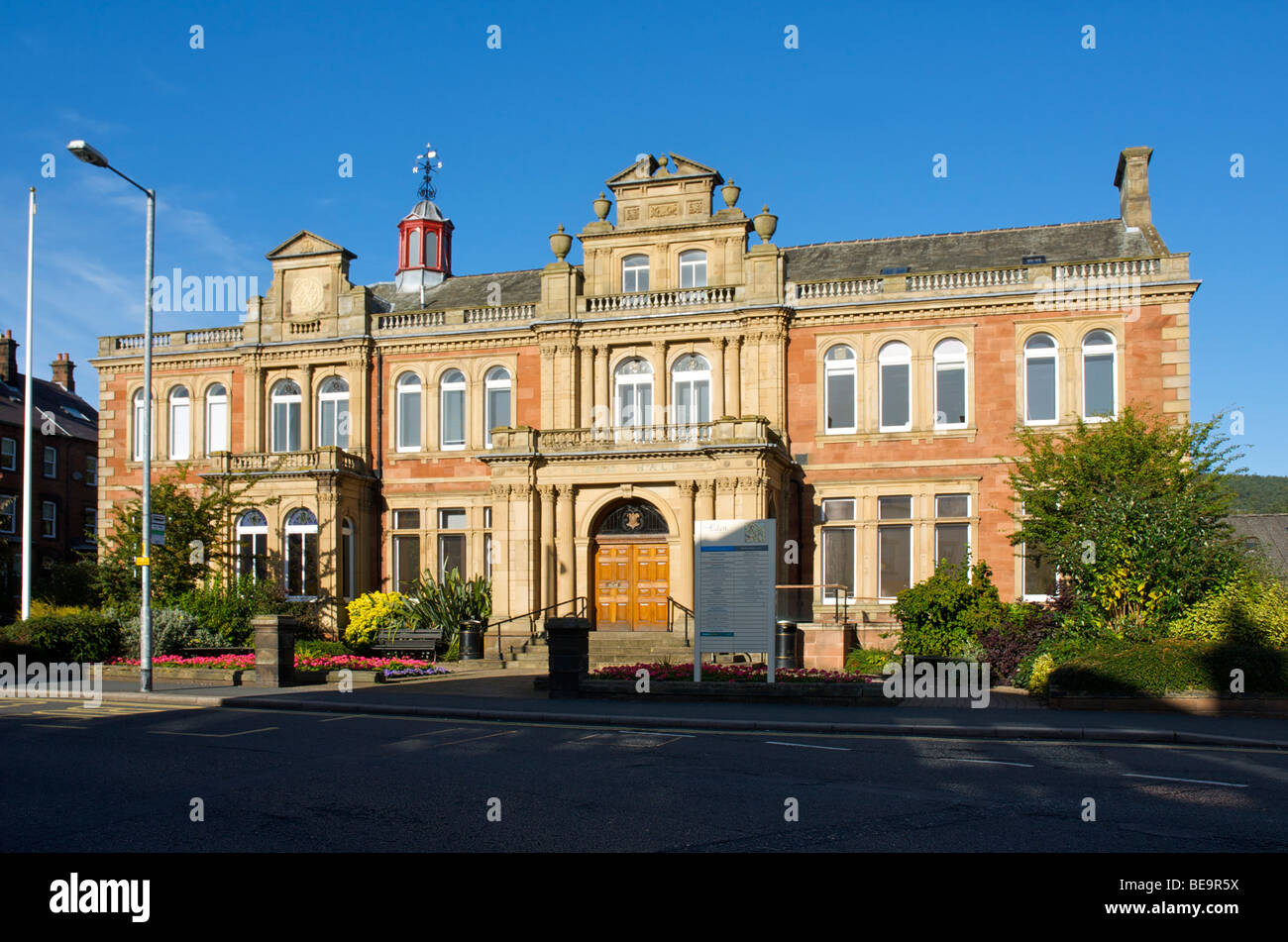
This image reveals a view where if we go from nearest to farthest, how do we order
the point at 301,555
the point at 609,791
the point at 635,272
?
the point at 609,791
the point at 635,272
the point at 301,555

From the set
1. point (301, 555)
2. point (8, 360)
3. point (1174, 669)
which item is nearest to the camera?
point (1174, 669)

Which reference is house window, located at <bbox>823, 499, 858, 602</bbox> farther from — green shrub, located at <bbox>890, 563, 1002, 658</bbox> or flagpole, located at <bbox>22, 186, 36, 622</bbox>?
flagpole, located at <bbox>22, 186, 36, 622</bbox>

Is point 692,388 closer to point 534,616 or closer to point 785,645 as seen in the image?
point 534,616

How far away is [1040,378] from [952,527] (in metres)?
4.74

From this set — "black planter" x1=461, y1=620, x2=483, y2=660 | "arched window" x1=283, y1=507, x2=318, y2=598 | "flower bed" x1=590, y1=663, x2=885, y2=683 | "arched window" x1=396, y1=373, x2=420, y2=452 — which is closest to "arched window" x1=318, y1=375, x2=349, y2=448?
"arched window" x1=396, y1=373, x2=420, y2=452

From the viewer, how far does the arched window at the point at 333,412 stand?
1459 inches

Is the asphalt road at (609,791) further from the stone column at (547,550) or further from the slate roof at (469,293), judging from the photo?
the slate roof at (469,293)

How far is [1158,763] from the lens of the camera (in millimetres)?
13516

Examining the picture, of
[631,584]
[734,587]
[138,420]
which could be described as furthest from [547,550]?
[138,420]

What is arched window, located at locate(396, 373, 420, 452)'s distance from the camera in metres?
36.7

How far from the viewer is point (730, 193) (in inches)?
1340

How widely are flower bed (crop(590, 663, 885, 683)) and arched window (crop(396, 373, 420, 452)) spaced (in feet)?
51.1

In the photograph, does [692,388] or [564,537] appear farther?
[692,388]
